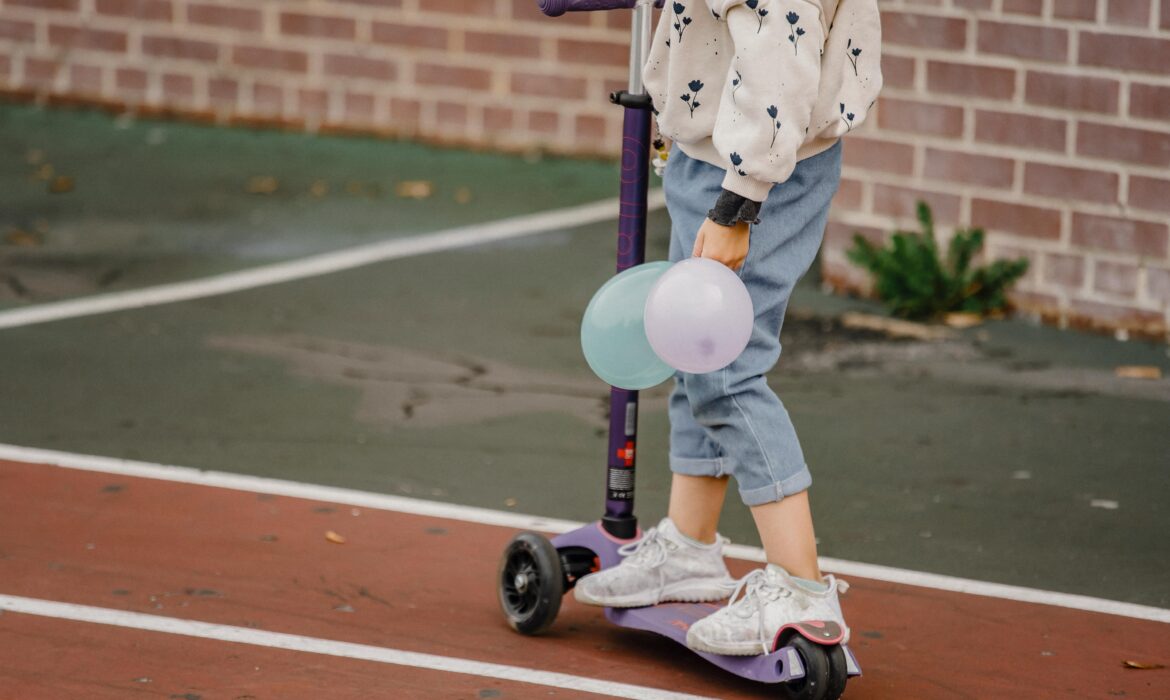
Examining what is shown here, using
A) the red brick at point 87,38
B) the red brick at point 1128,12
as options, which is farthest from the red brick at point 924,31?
→ the red brick at point 87,38

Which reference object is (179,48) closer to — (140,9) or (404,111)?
(140,9)

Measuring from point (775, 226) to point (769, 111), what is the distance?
0.43m

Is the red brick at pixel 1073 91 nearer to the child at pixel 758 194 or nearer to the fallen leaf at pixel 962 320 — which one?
the fallen leaf at pixel 962 320

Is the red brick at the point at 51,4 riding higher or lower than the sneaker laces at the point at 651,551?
higher

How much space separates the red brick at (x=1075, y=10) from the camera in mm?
7898

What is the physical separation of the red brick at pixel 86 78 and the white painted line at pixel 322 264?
12.0 ft

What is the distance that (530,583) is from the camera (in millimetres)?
4707

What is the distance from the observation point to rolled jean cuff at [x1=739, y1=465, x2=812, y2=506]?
4.27m

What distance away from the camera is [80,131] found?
1153cm

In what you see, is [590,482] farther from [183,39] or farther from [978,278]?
[183,39]

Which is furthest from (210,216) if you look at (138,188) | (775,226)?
(775,226)

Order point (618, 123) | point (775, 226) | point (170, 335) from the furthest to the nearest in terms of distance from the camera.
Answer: point (618, 123) < point (170, 335) < point (775, 226)

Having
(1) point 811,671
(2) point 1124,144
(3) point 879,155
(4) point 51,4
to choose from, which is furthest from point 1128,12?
(4) point 51,4

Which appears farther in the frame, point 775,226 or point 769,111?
point 775,226
